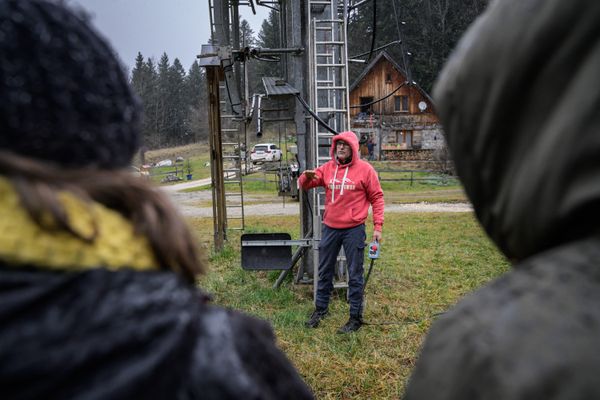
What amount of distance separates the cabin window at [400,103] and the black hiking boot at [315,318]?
35156 millimetres

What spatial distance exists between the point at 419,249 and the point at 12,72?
10436 millimetres

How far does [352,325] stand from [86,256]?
17.5 ft

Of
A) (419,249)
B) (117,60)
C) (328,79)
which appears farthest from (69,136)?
(419,249)

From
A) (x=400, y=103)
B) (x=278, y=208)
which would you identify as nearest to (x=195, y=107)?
(x=400, y=103)

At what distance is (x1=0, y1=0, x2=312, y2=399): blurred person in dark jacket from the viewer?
0.66m

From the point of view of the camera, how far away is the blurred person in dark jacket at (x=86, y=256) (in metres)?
0.66

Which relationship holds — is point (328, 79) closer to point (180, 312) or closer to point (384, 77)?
point (180, 312)

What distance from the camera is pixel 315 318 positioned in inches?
237

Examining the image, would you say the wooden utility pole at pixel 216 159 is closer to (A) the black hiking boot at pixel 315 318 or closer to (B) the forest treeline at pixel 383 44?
(A) the black hiking boot at pixel 315 318

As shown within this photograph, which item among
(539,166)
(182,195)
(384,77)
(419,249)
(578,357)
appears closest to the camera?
(578,357)

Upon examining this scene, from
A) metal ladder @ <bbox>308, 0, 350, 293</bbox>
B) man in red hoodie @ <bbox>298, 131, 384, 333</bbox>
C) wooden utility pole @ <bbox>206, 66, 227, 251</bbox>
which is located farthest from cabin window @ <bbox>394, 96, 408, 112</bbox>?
man in red hoodie @ <bbox>298, 131, 384, 333</bbox>

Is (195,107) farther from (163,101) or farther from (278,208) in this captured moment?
(278,208)

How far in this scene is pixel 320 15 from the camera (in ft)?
24.3

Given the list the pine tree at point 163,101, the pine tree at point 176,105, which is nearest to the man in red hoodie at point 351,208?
the pine tree at point 163,101
